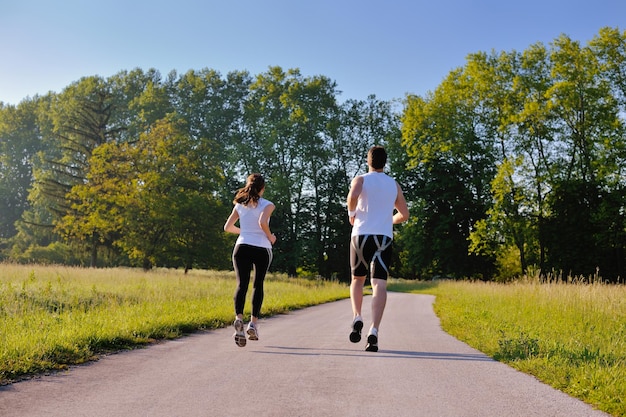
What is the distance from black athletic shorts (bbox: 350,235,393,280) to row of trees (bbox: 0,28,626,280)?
2643cm

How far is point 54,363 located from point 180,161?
28.0 meters

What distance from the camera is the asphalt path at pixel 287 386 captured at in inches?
164

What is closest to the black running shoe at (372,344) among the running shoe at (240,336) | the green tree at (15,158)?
the running shoe at (240,336)

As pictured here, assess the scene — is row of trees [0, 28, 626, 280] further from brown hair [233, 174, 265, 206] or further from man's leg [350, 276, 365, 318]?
man's leg [350, 276, 365, 318]

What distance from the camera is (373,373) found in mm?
5734

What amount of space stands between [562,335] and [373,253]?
16.8 feet

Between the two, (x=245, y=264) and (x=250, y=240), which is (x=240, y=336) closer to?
(x=245, y=264)

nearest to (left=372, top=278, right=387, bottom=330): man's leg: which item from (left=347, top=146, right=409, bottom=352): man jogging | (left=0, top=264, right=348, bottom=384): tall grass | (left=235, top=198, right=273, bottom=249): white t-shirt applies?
(left=347, top=146, right=409, bottom=352): man jogging

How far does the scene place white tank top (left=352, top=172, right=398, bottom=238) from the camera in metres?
6.18

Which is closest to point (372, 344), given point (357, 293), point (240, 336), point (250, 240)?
point (357, 293)

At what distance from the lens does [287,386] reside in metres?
4.98

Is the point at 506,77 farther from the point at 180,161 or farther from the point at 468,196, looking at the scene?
the point at 180,161

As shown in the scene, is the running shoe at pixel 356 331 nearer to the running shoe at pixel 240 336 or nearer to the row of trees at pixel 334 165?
the running shoe at pixel 240 336

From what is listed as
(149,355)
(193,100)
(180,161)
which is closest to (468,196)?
(180,161)
